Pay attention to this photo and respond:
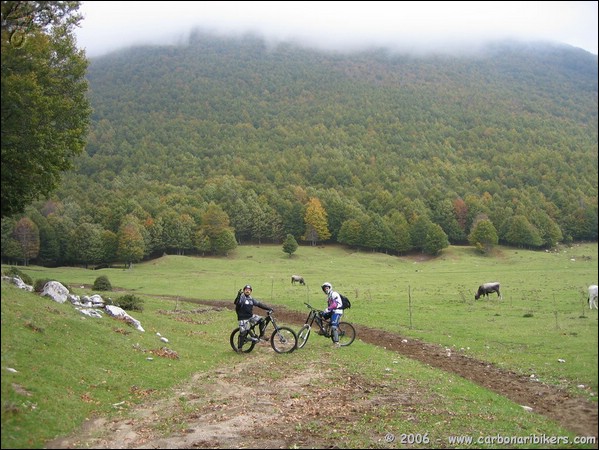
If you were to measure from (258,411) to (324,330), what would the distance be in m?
10.4

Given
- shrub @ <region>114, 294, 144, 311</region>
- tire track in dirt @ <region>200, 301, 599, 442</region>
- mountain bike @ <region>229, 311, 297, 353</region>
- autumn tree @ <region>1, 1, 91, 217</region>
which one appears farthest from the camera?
shrub @ <region>114, 294, 144, 311</region>

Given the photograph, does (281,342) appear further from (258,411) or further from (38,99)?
(38,99)

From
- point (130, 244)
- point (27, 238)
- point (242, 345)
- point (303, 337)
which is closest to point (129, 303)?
point (242, 345)

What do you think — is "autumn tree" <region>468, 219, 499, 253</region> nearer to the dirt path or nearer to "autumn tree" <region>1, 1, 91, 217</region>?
the dirt path

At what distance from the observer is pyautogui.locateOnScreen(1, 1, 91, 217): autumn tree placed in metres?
17.2

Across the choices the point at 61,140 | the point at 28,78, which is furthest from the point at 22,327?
the point at 61,140

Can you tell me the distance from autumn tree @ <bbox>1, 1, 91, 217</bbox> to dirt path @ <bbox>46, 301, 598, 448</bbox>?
38.1 feet

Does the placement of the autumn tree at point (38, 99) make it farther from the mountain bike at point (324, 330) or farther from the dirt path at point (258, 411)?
the mountain bike at point (324, 330)

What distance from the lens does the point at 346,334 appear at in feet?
77.0

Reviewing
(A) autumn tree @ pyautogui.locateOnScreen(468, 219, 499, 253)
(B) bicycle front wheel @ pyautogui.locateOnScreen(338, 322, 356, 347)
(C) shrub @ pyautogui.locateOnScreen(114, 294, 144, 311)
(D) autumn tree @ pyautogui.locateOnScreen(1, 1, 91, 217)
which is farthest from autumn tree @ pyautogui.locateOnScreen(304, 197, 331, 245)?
(B) bicycle front wheel @ pyautogui.locateOnScreen(338, 322, 356, 347)

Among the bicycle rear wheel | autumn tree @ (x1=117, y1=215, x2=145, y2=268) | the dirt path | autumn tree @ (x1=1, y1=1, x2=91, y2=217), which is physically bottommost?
autumn tree @ (x1=117, y1=215, x2=145, y2=268)

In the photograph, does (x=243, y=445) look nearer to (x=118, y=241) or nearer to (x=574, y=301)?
(x=574, y=301)

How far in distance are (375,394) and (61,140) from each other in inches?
833

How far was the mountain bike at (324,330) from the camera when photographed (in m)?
22.2
